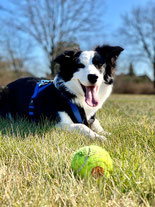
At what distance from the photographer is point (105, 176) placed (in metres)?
1.48

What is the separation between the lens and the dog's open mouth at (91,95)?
3221 mm

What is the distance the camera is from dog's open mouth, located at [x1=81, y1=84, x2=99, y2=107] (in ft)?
10.6

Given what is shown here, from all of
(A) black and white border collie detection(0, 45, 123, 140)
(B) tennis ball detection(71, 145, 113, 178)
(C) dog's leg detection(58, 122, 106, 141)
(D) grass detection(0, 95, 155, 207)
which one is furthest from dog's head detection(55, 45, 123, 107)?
(B) tennis ball detection(71, 145, 113, 178)

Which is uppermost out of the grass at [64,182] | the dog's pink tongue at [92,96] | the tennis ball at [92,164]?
the dog's pink tongue at [92,96]

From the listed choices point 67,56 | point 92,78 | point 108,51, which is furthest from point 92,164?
point 108,51

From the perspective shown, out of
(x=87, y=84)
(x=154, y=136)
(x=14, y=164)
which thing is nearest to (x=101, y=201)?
(x=14, y=164)

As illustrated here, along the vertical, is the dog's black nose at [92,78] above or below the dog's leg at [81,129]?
above

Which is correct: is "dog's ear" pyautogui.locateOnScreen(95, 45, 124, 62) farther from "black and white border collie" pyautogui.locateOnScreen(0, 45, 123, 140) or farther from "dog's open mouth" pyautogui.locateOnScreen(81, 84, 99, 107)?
"dog's open mouth" pyautogui.locateOnScreen(81, 84, 99, 107)

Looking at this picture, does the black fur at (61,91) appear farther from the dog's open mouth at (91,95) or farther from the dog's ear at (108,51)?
the dog's open mouth at (91,95)

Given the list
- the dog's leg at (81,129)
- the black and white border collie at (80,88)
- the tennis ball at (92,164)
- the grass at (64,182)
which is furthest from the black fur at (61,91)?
the tennis ball at (92,164)

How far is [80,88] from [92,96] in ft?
0.70

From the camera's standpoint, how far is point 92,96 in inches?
129

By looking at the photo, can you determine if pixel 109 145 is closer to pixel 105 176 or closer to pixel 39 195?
pixel 105 176

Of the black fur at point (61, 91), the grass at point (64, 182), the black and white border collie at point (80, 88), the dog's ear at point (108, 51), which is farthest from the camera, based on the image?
the dog's ear at point (108, 51)
